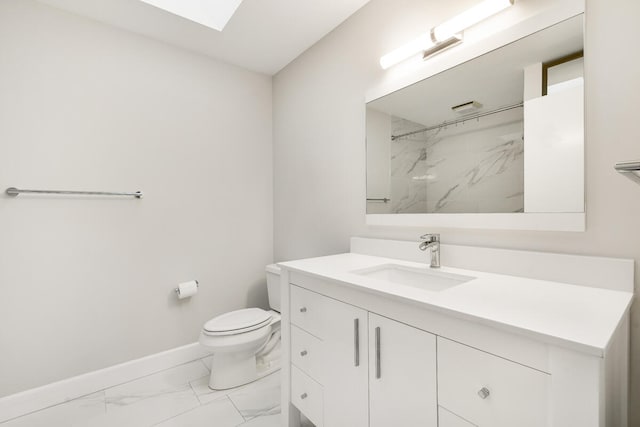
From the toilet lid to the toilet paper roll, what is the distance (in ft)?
1.12

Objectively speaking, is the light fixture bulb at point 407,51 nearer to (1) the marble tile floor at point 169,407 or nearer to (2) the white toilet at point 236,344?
(2) the white toilet at point 236,344

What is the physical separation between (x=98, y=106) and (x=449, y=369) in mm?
2342

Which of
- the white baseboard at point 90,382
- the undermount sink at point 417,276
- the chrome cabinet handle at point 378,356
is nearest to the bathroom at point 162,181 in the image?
the white baseboard at point 90,382

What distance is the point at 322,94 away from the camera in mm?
2031

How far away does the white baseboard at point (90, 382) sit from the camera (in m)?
1.58

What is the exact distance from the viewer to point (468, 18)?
1192 mm

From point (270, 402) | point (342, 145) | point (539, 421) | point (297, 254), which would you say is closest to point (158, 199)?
point (297, 254)

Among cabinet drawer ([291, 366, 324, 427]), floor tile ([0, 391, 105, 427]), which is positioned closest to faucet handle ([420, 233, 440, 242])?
cabinet drawer ([291, 366, 324, 427])

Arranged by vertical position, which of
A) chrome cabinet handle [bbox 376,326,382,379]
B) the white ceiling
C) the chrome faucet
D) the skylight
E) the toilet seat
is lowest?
the toilet seat

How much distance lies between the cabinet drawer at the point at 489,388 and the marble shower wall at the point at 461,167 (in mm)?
654

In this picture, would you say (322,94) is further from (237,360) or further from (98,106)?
(237,360)

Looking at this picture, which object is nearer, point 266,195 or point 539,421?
point 539,421

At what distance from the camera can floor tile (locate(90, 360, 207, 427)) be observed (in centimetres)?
153

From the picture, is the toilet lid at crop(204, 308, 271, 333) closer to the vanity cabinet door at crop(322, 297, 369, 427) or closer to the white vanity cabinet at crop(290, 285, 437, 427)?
the white vanity cabinet at crop(290, 285, 437, 427)
